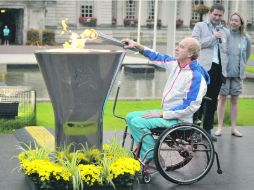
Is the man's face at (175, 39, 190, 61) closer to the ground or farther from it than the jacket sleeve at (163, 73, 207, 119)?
farther from it

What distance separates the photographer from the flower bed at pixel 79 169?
5.30 metres

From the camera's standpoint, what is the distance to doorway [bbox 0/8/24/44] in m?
45.6

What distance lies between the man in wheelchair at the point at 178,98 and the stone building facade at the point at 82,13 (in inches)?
1548

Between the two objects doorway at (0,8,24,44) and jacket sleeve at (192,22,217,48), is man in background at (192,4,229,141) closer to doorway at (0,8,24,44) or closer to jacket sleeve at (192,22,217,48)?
jacket sleeve at (192,22,217,48)

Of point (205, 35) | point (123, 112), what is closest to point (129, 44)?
point (205, 35)

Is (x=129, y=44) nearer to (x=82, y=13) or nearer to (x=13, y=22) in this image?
(x=13, y=22)

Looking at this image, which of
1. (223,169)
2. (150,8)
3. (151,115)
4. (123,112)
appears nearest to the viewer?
(151,115)

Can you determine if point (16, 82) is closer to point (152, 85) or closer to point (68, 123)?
point (152, 85)

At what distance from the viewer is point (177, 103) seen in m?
6.24

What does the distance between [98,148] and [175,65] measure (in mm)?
1406

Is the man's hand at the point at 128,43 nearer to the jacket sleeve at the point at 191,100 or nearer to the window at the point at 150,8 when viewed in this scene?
the jacket sleeve at the point at 191,100

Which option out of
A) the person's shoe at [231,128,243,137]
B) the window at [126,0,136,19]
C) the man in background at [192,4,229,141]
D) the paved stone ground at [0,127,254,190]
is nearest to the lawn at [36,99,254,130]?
the person's shoe at [231,128,243,137]

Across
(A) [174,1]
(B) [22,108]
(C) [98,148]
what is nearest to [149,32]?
(A) [174,1]

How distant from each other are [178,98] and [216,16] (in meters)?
2.28
